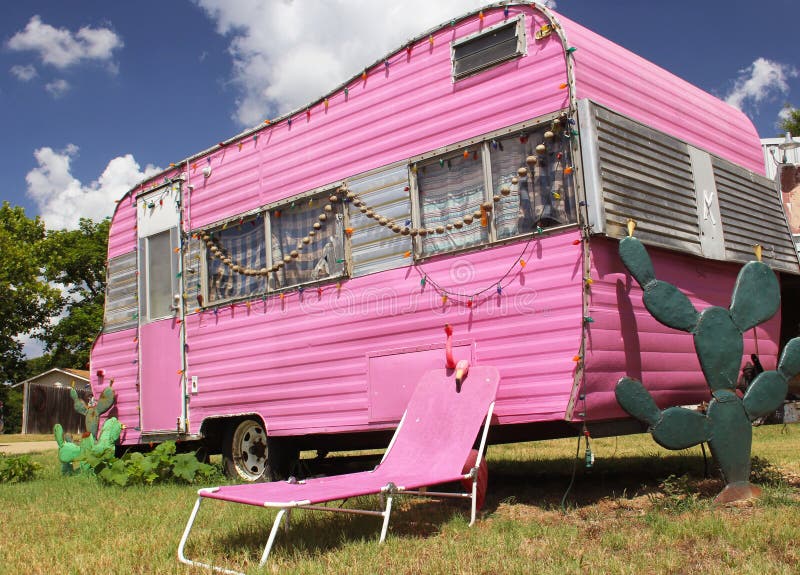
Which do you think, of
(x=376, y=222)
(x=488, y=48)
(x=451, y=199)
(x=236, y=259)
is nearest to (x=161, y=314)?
(x=236, y=259)

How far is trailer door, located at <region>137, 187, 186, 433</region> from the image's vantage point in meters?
8.19

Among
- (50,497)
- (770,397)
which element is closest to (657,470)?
(770,397)

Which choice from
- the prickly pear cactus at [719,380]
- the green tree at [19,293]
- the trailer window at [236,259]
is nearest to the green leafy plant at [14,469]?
the trailer window at [236,259]

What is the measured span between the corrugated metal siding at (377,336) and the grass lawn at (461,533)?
85 centimetres

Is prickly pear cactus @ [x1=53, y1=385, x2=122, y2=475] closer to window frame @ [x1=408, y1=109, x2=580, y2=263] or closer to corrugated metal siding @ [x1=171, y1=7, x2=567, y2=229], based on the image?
corrugated metal siding @ [x1=171, y1=7, x2=567, y2=229]

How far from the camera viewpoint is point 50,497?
699 cm

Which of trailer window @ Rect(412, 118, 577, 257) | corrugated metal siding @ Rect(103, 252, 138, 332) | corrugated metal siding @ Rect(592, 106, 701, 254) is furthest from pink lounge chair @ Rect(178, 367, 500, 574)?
corrugated metal siding @ Rect(103, 252, 138, 332)

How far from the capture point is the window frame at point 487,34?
18.4 feet

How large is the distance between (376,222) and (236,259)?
77.6 inches

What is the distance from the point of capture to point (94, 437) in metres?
9.18

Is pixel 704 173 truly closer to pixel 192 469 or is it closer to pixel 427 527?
pixel 427 527

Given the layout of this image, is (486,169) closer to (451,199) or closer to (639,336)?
(451,199)

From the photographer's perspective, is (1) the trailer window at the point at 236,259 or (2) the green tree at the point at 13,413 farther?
(2) the green tree at the point at 13,413

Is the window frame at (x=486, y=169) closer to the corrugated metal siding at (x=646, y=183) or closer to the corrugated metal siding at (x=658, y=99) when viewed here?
the corrugated metal siding at (x=646, y=183)
